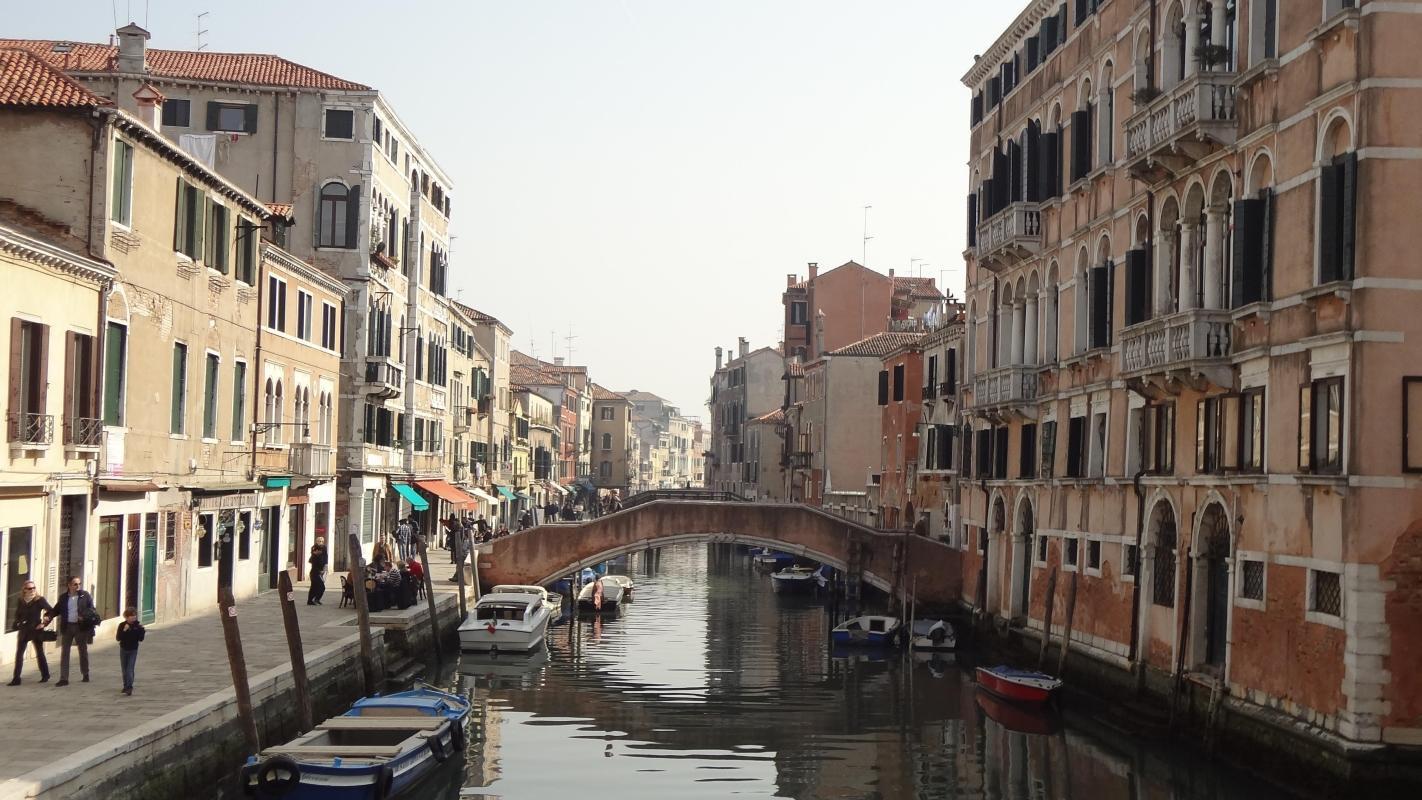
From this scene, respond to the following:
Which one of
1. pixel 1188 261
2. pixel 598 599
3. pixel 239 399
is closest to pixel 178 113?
pixel 239 399

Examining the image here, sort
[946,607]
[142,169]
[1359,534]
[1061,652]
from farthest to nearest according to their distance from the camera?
1. [946,607]
2. [1061,652]
3. [142,169]
4. [1359,534]

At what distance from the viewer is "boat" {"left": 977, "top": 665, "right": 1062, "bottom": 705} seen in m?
28.6

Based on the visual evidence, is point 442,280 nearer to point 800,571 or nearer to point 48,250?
point 800,571

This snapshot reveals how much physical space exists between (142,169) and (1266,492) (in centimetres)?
1720

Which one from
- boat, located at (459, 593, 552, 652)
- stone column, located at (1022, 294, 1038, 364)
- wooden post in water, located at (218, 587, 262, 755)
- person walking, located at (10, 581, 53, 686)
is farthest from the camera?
boat, located at (459, 593, 552, 652)

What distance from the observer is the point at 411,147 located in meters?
48.3

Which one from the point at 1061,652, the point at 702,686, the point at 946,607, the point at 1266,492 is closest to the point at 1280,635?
the point at 1266,492

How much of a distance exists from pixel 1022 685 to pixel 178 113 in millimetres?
25333

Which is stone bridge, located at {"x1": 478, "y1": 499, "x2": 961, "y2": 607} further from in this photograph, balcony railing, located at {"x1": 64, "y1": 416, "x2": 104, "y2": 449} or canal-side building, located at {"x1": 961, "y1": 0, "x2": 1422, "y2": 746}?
balcony railing, located at {"x1": 64, "y1": 416, "x2": 104, "y2": 449}

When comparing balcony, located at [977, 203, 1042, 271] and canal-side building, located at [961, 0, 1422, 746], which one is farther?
balcony, located at [977, 203, 1042, 271]

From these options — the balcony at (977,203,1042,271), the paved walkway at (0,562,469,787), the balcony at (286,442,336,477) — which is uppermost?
the balcony at (977,203,1042,271)

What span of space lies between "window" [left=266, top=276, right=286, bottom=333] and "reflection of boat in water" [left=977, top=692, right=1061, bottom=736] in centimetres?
1649

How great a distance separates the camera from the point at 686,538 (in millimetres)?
44438

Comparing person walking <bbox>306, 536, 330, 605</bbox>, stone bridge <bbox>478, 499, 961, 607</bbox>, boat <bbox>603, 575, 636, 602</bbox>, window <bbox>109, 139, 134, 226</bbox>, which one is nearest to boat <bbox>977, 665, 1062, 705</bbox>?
stone bridge <bbox>478, 499, 961, 607</bbox>
